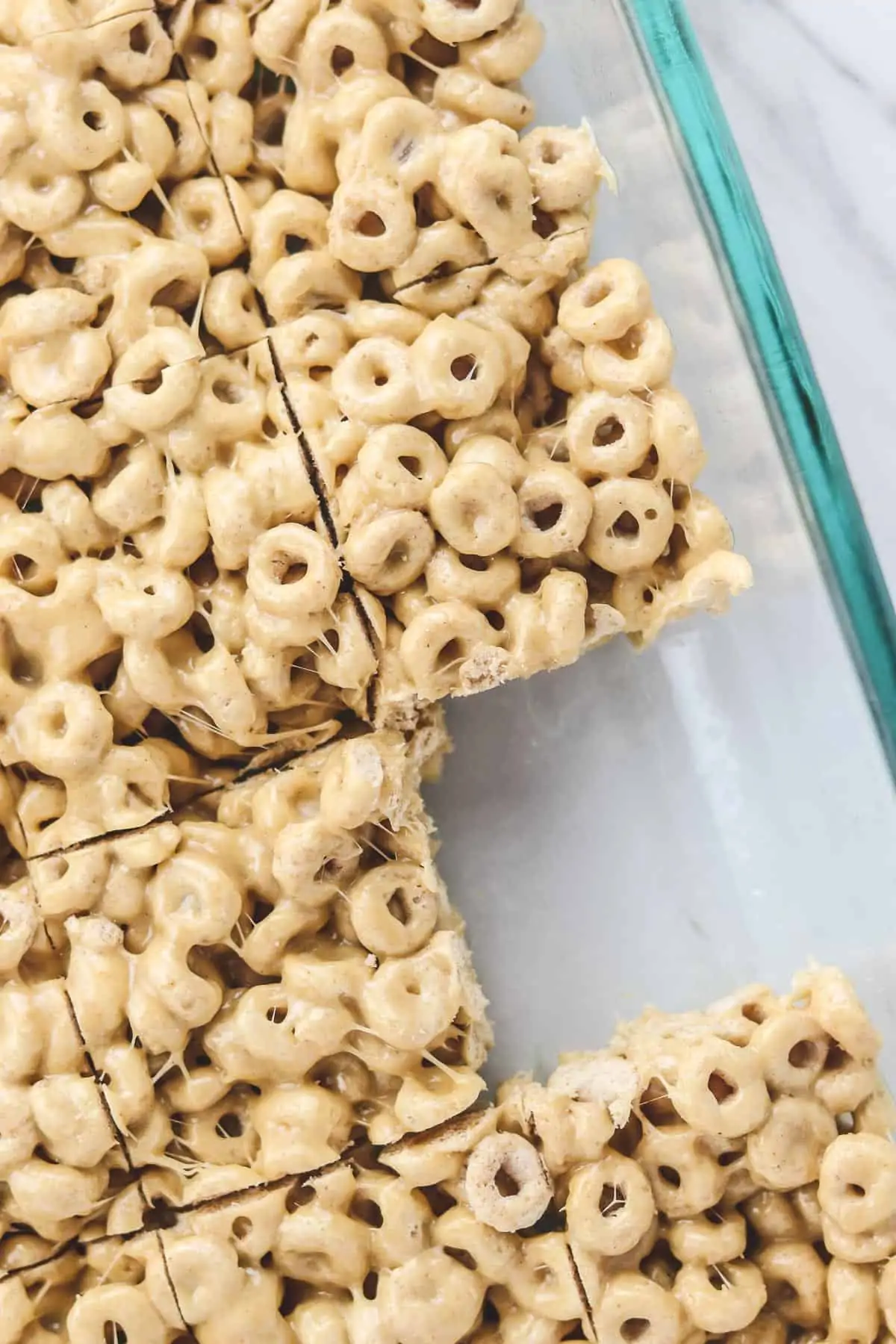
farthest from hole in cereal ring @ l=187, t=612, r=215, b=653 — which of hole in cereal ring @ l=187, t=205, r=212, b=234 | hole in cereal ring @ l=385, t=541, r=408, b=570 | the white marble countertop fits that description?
the white marble countertop

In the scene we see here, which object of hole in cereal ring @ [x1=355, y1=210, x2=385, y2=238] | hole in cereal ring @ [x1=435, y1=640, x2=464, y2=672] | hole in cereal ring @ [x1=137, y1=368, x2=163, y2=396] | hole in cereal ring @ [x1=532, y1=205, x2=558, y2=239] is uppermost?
hole in cereal ring @ [x1=355, y1=210, x2=385, y2=238]

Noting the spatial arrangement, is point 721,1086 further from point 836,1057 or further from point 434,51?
point 434,51

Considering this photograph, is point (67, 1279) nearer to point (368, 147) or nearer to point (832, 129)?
point (368, 147)

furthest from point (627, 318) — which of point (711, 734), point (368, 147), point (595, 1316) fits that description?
point (595, 1316)

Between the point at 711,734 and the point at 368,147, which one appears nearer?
the point at 368,147

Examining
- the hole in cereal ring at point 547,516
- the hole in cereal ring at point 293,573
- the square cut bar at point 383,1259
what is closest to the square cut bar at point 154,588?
the hole in cereal ring at point 293,573

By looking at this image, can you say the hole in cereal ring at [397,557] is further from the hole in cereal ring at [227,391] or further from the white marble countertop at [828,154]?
the white marble countertop at [828,154]

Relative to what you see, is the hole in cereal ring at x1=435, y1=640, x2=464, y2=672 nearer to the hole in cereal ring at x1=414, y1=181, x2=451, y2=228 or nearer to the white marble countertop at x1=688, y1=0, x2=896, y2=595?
the hole in cereal ring at x1=414, y1=181, x2=451, y2=228
